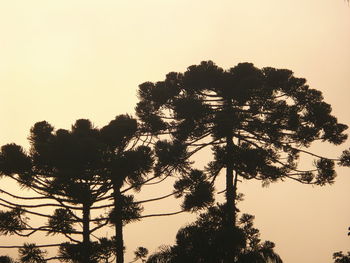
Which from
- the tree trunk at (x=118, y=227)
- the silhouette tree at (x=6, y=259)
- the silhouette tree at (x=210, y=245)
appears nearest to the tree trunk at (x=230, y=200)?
the silhouette tree at (x=210, y=245)

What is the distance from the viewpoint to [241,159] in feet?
52.5

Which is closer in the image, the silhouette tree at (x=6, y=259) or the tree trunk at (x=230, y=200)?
the tree trunk at (x=230, y=200)

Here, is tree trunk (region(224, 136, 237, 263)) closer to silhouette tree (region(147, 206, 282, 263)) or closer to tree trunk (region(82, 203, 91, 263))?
silhouette tree (region(147, 206, 282, 263))

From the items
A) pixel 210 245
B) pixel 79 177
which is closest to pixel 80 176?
pixel 79 177

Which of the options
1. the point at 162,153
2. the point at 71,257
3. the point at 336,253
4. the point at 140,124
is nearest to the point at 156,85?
the point at 140,124

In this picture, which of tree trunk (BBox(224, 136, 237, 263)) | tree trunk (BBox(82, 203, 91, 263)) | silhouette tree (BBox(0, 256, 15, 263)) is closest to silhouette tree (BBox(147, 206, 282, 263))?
tree trunk (BBox(224, 136, 237, 263))

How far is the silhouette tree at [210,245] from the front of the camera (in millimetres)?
14391

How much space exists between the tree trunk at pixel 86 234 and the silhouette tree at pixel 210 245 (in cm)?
223

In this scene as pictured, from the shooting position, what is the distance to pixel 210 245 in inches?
574

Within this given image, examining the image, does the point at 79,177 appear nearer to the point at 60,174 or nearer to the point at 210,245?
the point at 60,174

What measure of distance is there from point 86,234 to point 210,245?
3756 mm

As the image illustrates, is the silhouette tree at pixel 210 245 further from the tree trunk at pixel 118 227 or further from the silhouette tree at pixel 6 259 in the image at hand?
the silhouette tree at pixel 6 259

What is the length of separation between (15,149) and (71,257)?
12.3ft

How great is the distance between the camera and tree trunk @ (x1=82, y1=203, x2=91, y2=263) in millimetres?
14680
